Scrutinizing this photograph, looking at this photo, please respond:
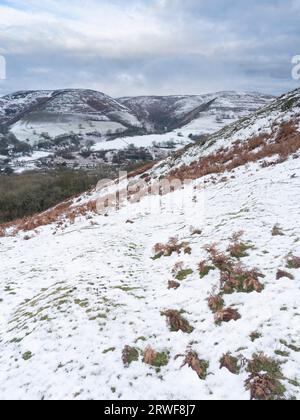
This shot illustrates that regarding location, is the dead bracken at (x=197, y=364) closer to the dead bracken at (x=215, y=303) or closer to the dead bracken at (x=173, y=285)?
the dead bracken at (x=215, y=303)

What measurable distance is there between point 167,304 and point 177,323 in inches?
44.3

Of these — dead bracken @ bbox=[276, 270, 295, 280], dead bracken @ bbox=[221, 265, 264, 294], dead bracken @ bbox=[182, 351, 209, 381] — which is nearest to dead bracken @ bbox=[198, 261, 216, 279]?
dead bracken @ bbox=[221, 265, 264, 294]

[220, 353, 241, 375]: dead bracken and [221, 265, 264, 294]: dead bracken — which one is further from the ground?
[221, 265, 264, 294]: dead bracken

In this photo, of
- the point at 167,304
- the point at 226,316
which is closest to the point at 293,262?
the point at 226,316

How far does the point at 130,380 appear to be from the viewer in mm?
6699

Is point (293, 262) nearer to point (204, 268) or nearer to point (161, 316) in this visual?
point (204, 268)

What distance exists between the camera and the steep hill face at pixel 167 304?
21.7ft

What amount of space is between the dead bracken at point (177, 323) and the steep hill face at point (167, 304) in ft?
0.09

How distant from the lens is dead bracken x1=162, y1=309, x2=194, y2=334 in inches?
320

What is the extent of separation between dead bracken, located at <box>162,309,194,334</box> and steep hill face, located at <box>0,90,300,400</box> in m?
0.03

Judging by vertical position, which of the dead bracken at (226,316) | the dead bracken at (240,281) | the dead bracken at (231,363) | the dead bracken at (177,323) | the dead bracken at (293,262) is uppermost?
the dead bracken at (293,262)

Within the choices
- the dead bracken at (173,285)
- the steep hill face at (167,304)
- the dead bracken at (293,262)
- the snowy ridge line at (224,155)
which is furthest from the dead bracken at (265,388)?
the snowy ridge line at (224,155)

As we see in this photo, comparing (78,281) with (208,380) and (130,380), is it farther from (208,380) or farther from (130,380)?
(208,380)

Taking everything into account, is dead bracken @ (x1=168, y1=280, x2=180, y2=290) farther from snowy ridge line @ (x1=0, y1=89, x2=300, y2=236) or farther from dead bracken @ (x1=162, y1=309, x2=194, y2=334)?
snowy ridge line @ (x1=0, y1=89, x2=300, y2=236)
